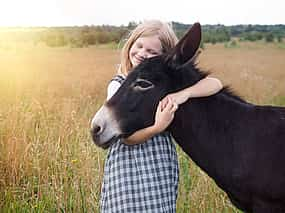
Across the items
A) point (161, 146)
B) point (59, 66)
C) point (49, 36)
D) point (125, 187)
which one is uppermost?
point (49, 36)

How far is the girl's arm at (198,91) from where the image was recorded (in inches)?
125

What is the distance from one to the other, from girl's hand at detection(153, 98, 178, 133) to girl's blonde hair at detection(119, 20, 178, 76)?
0.47 metres

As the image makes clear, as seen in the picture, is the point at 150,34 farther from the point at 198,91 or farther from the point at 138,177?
the point at 138,177

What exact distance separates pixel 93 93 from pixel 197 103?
8727 mm

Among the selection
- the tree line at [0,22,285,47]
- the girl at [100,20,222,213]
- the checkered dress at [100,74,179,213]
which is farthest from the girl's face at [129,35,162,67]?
the tree line at [0,22,285,47]

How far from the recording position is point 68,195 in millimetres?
4738

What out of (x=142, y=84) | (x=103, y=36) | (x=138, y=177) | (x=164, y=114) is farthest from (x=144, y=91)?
(x=103, y=36)

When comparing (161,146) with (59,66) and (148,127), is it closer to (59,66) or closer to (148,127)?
(148,127)

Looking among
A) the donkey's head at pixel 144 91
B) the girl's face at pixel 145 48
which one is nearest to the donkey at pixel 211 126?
the donkey's head at pixel 144 91

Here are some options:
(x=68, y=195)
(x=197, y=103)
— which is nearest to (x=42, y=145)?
(x=68, y=195)

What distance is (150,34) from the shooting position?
3.44 m

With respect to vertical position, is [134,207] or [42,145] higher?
[42,145]

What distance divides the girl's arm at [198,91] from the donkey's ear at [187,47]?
182 mm

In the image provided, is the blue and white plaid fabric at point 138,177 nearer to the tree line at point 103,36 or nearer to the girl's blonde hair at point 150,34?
the girl's blonde hair at point 150,34
